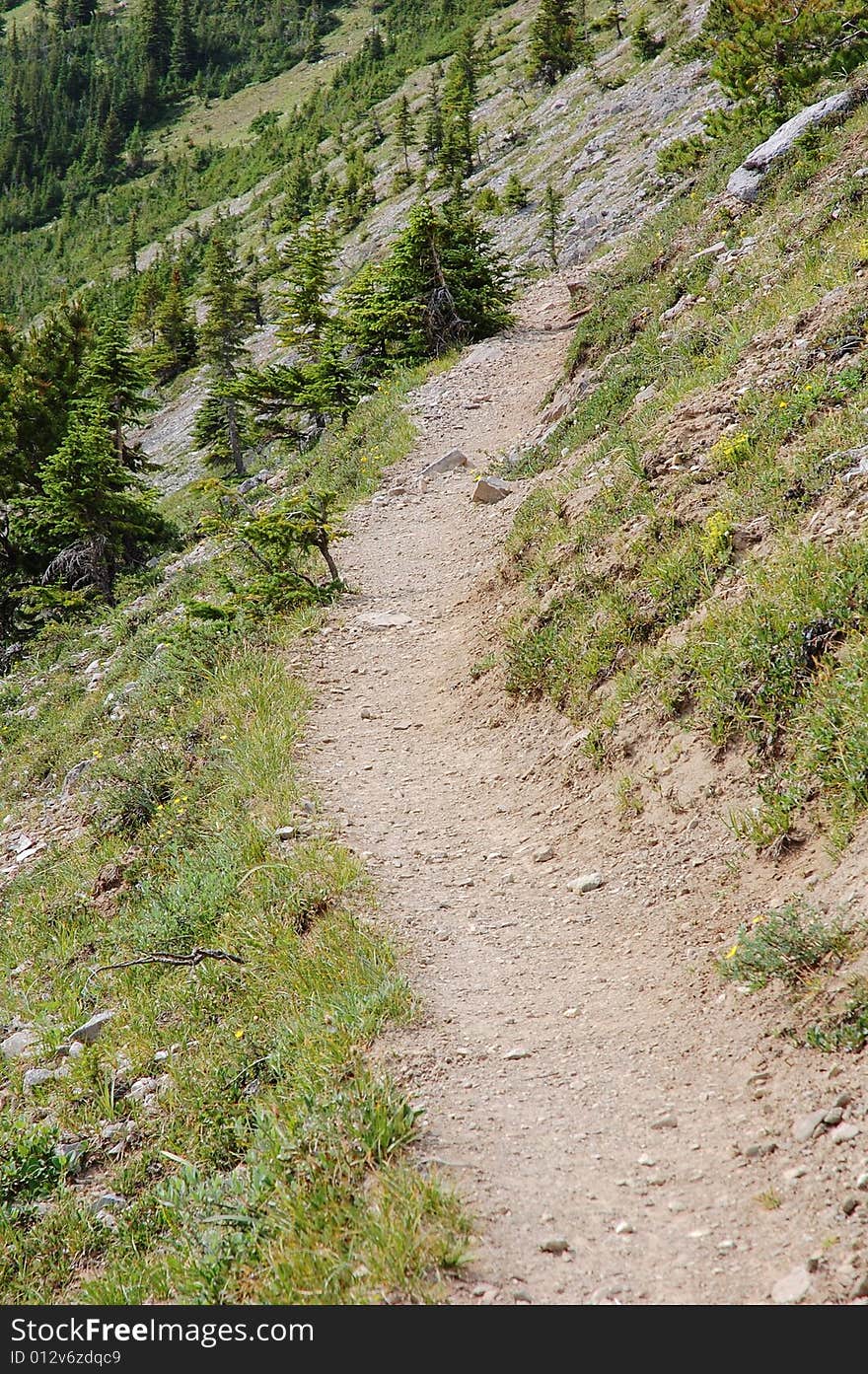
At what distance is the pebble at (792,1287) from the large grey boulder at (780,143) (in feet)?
50.9

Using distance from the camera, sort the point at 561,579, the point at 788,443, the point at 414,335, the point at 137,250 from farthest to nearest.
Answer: the point at 137,250
the point at 414,335
the point at 561,579
the point at 788,443

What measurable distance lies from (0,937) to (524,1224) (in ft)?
22.9

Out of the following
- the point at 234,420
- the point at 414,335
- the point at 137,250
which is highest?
the point at 137,250

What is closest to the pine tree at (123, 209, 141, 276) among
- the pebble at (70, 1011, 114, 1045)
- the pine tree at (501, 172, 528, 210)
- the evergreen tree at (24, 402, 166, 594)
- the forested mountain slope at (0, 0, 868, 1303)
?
the pine tree at (501, 172, 528, 210)

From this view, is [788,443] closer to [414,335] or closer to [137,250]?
[414,335]

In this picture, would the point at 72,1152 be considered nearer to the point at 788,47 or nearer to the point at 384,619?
the point at 384,619

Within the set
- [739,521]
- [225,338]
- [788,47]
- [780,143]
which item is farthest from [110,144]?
[739,521]

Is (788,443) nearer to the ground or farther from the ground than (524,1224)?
farther from the ground

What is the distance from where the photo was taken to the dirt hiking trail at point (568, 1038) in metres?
3.30

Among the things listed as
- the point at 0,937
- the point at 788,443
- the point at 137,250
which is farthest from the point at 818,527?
the point at 137,250

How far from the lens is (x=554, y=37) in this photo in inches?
2088

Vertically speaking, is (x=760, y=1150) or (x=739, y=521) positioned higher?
(x=739, y=521)

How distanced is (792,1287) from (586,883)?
3166 millimetres

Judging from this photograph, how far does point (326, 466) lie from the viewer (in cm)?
1984
